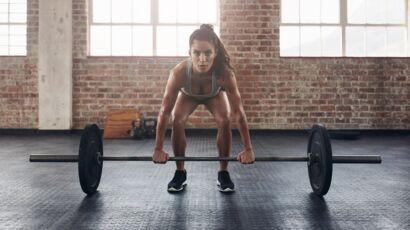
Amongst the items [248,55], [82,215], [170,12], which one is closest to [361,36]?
[248,55]

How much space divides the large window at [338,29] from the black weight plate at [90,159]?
4.58 meters

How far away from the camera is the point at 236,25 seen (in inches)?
255

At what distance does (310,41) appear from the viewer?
661 centimetres

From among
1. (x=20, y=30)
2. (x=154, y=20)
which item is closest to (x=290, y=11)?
(x=154, y=20)

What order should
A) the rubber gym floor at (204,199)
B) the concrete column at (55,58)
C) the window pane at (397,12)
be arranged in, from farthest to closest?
the window pane at (397,12) < the concrete column at (55,58) < the rubber gym floor at (204,199)

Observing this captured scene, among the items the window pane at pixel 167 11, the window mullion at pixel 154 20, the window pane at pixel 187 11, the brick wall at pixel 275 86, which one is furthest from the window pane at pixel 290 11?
the window mullion at pixel 154 20

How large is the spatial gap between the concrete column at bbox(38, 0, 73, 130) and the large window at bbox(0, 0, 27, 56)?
383 mm

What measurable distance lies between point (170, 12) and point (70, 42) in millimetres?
1661

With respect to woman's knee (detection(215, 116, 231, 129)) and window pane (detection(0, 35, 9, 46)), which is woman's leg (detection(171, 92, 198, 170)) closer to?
woman's knee (detection(215, 116, 231, 129))

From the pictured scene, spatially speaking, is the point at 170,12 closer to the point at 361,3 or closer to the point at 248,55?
the point at 248,55

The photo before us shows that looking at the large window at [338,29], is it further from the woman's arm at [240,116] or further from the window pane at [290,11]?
the woman's arm at [240,116]

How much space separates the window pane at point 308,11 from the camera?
6.61 m

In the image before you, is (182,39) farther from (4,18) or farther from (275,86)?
(4,18)

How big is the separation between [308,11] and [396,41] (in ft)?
5.05
